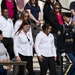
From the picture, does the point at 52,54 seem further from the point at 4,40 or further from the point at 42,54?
the point at 4,40

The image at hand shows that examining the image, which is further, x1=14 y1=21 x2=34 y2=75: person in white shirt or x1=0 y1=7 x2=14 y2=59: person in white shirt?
x1=0 y1=7 x2=14 y2=59: person in white shirt

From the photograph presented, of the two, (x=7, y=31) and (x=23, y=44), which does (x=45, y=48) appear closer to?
(x=23, y=44)

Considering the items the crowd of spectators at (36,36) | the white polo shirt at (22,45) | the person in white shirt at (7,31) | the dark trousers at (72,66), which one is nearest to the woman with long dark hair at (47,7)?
the crowd of spectators at (36,36)

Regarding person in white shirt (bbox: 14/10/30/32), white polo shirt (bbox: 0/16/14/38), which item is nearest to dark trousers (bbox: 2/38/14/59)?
white polo shirt (bbox: 0/16/14/38)

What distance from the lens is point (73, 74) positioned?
500 inches

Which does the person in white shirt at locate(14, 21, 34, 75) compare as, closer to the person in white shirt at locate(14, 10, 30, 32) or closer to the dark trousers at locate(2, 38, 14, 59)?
the person in white shirt at locate(14, 10, 30, 32)

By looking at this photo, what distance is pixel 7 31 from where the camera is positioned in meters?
12.9

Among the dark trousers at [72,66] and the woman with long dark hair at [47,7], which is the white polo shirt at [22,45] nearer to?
the dark trousers at [72,66]

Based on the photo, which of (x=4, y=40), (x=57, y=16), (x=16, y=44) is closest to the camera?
(x=16, y=44)

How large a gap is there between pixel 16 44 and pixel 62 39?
1.33m

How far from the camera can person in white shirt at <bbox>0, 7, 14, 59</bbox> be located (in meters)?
12.9

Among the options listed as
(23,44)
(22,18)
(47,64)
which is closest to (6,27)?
(22,18)

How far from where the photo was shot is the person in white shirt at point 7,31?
12.9m

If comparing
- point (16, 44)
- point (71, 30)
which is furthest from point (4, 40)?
point (71, 30)
